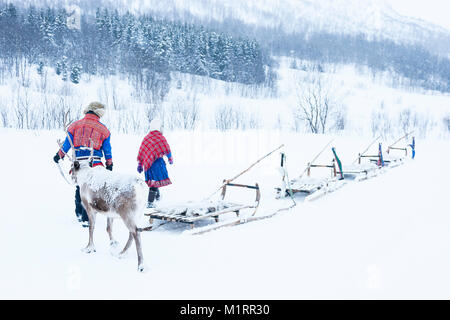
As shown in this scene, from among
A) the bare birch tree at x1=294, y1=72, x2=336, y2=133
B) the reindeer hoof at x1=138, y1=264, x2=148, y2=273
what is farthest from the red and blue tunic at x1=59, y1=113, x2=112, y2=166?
the bare birch tree at x1=294, y1=72, x2=336, y2=133

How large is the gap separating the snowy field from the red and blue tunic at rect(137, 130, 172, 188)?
103cm

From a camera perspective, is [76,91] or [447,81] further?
[447,81]

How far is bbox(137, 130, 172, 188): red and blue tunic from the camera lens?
6.75 m

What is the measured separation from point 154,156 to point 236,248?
2.57m

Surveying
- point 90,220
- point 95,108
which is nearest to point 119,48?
point 95,108

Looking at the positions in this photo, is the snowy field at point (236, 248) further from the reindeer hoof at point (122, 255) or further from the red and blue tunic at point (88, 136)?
the red and blue tunic at point (88, 136)

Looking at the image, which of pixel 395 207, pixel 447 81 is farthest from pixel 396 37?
pixel 395 207

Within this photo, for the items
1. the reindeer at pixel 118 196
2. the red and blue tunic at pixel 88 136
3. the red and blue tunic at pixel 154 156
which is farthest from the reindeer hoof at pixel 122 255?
the red and blue tunic at pixel 154 156

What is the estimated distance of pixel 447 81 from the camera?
6719 cm

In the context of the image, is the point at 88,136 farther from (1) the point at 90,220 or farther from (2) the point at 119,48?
(2) the point at 119,48

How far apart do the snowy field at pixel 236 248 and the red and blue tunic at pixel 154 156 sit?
1.03m

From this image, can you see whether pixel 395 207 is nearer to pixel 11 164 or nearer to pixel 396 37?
pixel 11 164

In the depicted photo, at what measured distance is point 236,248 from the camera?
16.1ft

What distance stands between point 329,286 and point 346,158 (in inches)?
543
